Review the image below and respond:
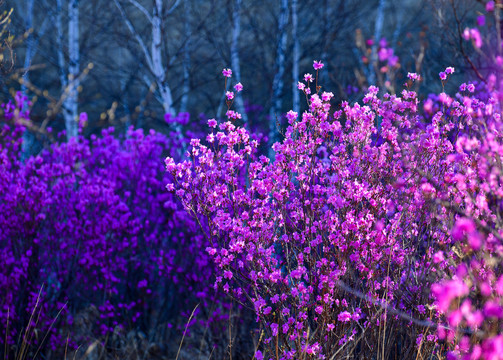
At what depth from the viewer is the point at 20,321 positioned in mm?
5715

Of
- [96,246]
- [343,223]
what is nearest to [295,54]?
[96,246]

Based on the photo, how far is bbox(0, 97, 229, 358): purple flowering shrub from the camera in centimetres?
569

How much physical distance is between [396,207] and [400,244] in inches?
13.0

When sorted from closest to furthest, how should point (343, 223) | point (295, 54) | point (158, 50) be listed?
point (343, 223), point (158, 50), point (295, 54)

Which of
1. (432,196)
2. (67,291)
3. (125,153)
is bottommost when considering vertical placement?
(67,291)

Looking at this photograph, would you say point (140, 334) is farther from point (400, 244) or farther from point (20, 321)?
point (400, 244)

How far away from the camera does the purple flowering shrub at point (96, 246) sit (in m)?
5.69

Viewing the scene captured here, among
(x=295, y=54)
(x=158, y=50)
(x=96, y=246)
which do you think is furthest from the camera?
(x=295, y=54)

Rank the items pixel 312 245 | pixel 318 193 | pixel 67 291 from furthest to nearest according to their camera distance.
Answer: pixel 67 291, pixel 318 193, pixel 312 245

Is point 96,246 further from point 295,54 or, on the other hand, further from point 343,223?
point 295,54

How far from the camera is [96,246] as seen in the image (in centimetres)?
620

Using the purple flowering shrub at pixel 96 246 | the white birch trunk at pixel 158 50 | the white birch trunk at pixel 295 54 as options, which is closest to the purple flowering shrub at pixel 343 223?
the purple flowering shrub at pixel 96 246

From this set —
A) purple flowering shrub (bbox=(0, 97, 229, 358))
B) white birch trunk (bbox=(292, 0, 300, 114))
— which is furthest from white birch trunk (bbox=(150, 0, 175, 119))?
white birch trunk (bbox=(292, 0, 300, 114))

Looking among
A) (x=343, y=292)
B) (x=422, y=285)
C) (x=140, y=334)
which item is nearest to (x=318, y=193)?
(x=343, y=292)
